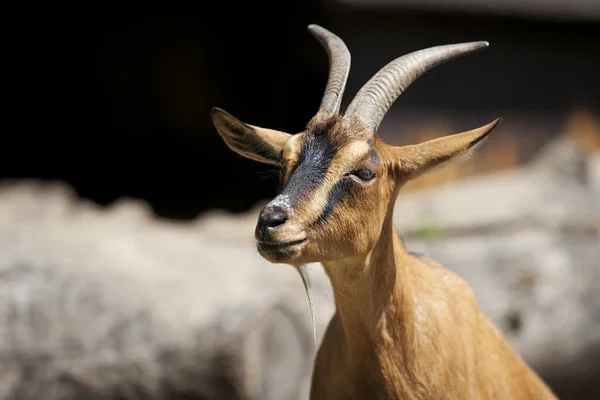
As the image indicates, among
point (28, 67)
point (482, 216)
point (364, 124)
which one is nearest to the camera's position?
point (364, 124)

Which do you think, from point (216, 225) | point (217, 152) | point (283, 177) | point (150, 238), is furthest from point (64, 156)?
point (283, 177)

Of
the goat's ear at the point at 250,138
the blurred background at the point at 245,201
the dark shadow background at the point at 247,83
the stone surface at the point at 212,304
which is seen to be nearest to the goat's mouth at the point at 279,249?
the blurred background at the point at 245,201

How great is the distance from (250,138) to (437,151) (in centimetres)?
86

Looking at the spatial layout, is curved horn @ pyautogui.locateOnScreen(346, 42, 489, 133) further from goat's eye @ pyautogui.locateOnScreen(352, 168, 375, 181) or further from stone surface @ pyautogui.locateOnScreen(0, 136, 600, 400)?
stone surface @ pyautogui.locateOnScreen(0, 136, 600, 400)

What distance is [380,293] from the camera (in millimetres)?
3688

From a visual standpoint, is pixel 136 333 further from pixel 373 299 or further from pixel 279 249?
pixel 279 249

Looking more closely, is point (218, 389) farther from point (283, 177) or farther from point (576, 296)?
point (576, 296)

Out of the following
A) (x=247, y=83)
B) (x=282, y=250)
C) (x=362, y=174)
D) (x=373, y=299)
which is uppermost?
(x=362, y=174)

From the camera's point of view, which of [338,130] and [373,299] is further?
[373,299]

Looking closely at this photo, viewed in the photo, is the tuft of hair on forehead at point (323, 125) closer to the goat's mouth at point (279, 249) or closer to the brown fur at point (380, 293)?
the brown fur at point (380, 293)

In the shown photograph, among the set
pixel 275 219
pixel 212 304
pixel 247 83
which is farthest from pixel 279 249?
pixel 247 83

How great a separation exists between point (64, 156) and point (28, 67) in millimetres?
1980

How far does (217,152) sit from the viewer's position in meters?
17.7

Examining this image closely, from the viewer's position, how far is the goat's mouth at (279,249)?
3221mm
